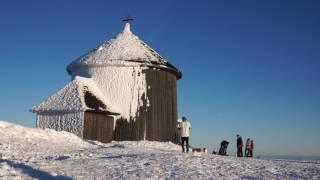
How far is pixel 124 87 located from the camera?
37.2 meters

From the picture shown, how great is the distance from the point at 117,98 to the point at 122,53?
3.75 meters

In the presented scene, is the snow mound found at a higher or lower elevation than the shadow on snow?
higher

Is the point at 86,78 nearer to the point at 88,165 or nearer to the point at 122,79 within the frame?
the point at 122,79

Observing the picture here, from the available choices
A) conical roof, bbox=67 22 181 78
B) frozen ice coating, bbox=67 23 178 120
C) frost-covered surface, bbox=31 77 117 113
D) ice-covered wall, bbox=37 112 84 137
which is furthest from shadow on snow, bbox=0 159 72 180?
conical roof, bbox=67 22 181 78

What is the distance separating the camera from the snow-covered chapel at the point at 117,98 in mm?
34625

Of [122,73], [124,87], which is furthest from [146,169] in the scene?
[122,73]

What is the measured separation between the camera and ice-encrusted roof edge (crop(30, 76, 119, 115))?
113 ft

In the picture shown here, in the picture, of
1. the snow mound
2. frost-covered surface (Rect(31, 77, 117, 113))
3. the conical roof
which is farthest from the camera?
the conical roof

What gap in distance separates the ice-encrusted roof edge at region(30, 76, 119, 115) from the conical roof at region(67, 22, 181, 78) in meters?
2.22

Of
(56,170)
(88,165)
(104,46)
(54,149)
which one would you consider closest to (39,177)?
(56,170)

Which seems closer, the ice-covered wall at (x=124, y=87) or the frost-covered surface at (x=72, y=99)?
the frost-covered surface at (x=72, y=99)

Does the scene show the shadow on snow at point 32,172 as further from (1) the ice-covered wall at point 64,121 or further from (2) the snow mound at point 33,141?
(1) the ice-covered wall at point 64,121

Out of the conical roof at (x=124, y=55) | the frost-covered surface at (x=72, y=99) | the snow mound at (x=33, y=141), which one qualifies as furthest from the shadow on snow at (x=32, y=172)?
the conical roof at (x=124, y=55)

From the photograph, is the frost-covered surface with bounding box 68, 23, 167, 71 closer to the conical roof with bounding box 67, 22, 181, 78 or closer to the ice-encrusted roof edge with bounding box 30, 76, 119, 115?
the conical roof with bounding box 67, 22, 181, 78
